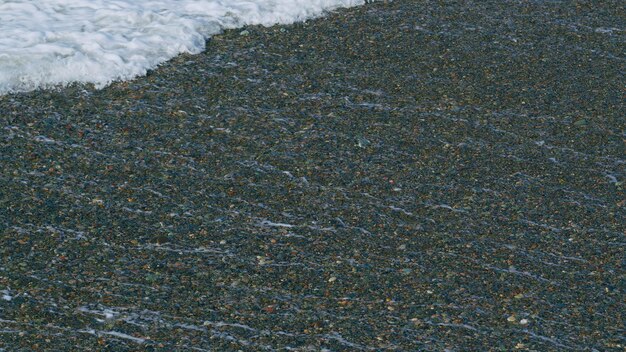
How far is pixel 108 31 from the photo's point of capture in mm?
6176

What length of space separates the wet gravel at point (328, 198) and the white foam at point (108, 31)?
0.55 feet

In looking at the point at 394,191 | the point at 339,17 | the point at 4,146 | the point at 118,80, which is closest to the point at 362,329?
the point at 394,191

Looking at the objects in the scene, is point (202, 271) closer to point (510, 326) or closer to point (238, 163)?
point (238, 163)

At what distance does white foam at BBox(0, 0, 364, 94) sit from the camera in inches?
217

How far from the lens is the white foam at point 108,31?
551 centimetres

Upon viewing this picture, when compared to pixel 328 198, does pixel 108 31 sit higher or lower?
higher

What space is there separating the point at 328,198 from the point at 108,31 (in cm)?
249

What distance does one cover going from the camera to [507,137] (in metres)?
5.08

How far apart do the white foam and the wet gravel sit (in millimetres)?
168

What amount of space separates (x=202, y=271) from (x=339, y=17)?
303cm

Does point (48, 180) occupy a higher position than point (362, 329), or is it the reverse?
point (48, 180)

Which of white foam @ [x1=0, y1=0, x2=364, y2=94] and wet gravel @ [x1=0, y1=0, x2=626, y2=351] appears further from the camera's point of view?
white foam @ [x1=0, y1=0, x2=364, y2=94]

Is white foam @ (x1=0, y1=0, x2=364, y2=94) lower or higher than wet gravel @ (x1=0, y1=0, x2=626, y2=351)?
higher

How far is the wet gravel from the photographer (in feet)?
11.9
